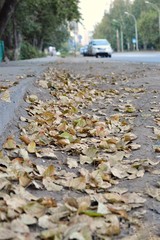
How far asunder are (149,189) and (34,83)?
4.62 meters

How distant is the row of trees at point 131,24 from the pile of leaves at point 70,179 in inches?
2469

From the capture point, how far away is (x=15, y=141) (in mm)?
3410

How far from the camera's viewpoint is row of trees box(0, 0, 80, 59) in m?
19.3

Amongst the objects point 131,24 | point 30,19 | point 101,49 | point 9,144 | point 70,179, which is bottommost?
point 101,49

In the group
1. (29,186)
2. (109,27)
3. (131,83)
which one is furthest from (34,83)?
(109,27)

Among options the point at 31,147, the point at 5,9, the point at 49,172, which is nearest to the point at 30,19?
the point at 5,9

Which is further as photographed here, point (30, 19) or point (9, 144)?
point (30, 19)

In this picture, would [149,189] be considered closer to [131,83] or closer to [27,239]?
[27,239]

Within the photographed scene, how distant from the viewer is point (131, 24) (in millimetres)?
87875

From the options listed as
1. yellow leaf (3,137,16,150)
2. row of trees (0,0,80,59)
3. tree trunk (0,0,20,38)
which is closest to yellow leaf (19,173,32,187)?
yellow leaf (3,137,16,150)

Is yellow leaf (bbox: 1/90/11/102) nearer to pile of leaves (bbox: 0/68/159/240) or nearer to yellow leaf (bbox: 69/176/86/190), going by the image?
pile of leaves (bbox: 0/68/159/240)

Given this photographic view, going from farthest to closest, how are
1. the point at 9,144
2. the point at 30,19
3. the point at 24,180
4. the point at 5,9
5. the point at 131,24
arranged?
the point at 131,24 < the point at 30,19 < the point at 5,9 < the point at 9,144 < the point at 24,180

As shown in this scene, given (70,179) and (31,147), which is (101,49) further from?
(70,179)

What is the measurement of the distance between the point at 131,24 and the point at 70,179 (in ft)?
289
